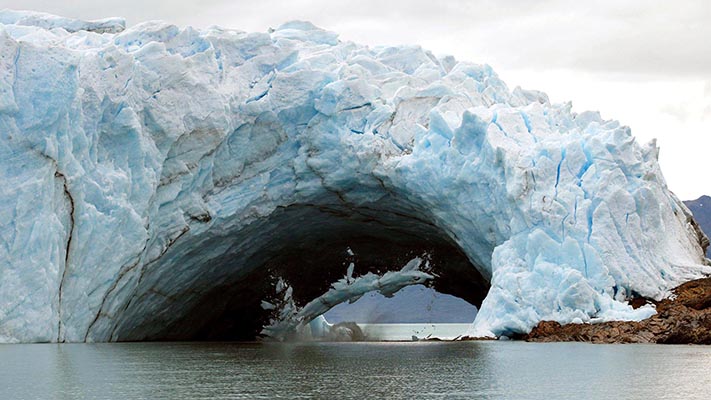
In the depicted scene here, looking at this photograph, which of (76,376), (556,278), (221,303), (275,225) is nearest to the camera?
(76,376)

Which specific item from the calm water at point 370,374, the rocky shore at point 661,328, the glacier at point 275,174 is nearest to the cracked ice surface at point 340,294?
the glacier at point 275,174

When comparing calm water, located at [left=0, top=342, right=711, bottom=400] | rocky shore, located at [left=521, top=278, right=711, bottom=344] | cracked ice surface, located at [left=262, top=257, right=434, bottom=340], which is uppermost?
cracked ice surface, located at [left=262, top=257, right=434, bottom=340]

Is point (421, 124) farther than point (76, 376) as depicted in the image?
Yes

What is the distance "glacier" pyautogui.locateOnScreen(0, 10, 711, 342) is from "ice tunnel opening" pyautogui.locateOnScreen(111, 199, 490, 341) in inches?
7.1

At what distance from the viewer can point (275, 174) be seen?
23.2 m

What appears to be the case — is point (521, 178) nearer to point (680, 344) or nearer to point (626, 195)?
point (626, 195)

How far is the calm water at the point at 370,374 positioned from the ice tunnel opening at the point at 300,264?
648 centimetres

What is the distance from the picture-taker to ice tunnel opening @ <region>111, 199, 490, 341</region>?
2516cm

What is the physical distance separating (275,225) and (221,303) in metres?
5.86

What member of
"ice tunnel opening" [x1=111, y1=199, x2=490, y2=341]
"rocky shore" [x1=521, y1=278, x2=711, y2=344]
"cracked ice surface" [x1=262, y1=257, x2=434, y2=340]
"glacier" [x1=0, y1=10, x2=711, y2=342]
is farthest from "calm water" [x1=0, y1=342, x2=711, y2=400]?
"cracked ice surface" [x1=262, y1=257, x2=434, y2=340]

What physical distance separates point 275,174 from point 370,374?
10.2 metres

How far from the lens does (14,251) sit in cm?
1898

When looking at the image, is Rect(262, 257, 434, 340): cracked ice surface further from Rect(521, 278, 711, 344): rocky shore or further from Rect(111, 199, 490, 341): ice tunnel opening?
Rect(521, 278, 711, 344): rocky shore

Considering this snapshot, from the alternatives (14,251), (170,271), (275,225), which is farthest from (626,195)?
(14,251)
